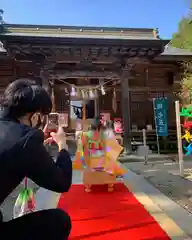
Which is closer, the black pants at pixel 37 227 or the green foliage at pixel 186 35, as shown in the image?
the black pants at pixel 37 227

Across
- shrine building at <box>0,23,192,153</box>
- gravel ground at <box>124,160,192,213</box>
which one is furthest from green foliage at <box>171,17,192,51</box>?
gravel ground at <box>124,160,192,213</box>

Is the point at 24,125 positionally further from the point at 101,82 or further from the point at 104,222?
the point at 101,82

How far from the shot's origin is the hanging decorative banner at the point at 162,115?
31.5 feet

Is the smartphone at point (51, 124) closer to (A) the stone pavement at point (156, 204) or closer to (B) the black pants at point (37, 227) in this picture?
(B) the black pants at point (37, 227)

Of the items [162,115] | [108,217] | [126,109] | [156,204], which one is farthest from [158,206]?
[126,109]

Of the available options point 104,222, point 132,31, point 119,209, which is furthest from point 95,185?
point 132,31

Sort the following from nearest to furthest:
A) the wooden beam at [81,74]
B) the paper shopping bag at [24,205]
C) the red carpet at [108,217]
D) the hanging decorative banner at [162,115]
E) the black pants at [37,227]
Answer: the black pants at [37,227]
the paper shopping bag at [24,205]
the red carpet at [108,217]
the hanging decorative banner at [162,115]
the wooden beam at [81,74]

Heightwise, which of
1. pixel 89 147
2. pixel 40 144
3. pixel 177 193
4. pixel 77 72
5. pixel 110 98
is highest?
pixel 77 72

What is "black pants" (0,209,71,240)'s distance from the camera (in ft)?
4.00

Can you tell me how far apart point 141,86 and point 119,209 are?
10.1 metres

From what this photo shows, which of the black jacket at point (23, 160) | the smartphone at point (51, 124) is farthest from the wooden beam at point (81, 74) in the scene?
the black jacket at point (23, 160)

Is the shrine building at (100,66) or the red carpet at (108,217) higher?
the shrine building at (100,66)

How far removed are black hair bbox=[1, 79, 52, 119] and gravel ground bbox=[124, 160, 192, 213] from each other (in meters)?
3.15

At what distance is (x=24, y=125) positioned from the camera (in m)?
1.23
